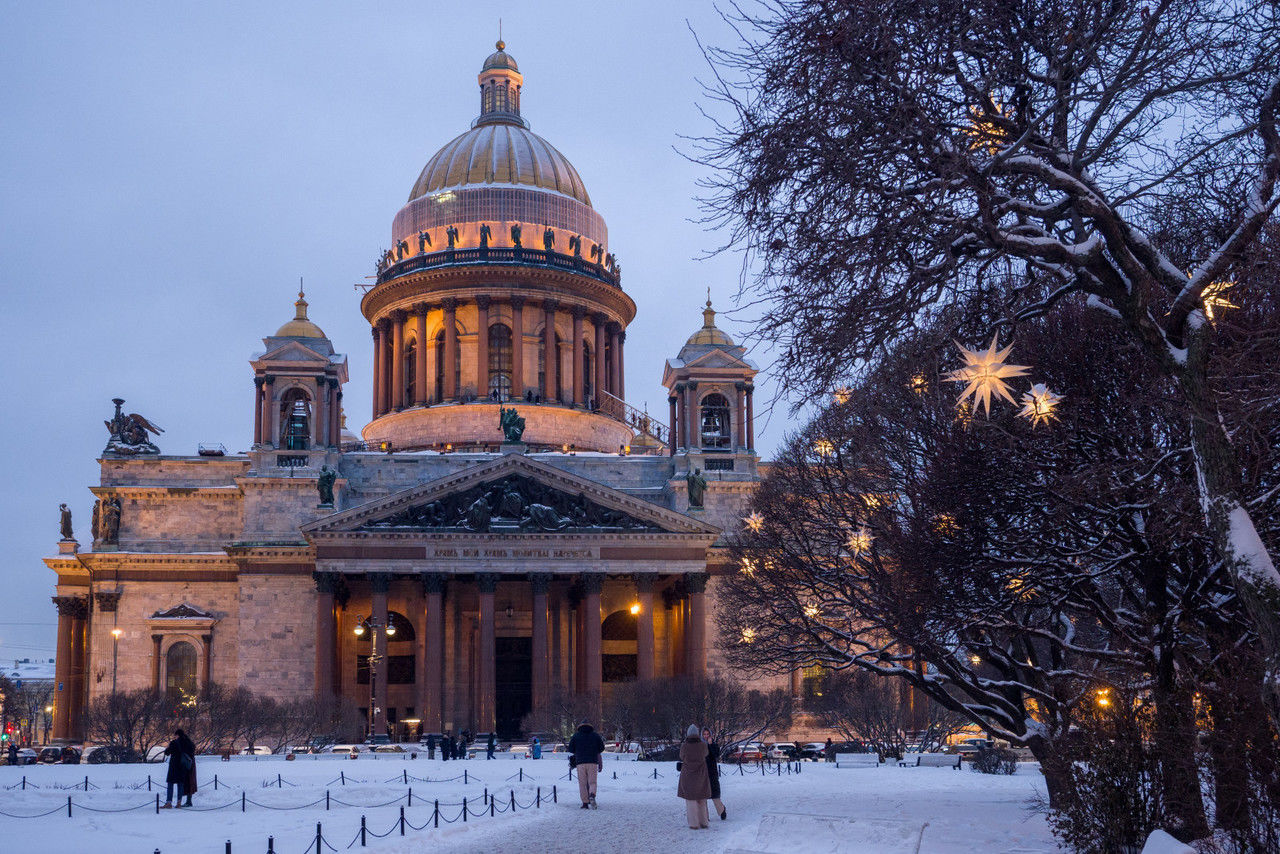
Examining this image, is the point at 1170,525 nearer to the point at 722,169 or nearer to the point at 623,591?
the point at 722,169

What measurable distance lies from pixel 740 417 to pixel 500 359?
55.3 ft

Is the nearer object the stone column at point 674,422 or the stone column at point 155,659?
the stone column at point 155,659

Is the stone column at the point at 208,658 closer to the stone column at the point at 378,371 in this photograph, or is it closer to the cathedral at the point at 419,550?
the cathedral at the point at 419,550

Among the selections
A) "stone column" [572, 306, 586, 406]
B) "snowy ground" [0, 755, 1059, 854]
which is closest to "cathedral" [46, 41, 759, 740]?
"stone column" [572, 306, 586, 406]

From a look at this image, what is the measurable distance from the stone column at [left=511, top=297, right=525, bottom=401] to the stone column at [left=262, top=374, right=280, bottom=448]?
15004mm

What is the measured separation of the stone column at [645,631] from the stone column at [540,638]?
4.02m

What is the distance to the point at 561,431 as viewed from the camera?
75375mm

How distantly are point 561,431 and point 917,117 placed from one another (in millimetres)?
63644

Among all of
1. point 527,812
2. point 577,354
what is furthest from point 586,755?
point 577,354

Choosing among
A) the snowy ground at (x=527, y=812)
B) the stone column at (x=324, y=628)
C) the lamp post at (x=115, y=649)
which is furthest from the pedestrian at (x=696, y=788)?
the lamp post at (x=115, y=649)

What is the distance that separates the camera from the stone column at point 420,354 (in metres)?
77.5

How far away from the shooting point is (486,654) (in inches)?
2276

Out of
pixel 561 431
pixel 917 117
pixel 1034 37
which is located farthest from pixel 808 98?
pixel 561 431

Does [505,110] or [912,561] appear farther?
[505,110]
